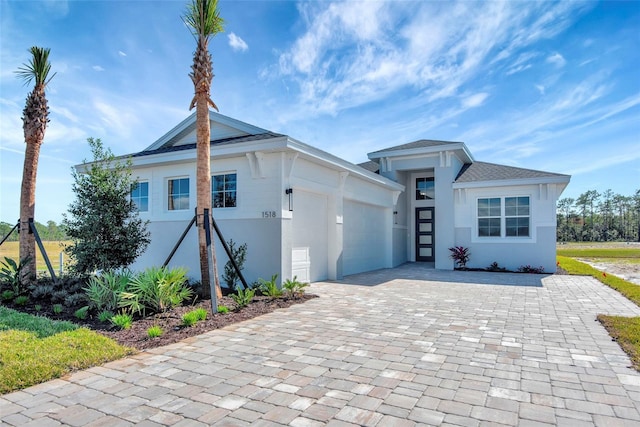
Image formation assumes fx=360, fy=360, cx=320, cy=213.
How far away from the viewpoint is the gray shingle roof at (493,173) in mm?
13133

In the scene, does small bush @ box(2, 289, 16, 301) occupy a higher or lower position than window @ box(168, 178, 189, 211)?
lower

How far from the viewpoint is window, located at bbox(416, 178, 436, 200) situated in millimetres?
16703

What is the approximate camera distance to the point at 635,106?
11977 millimetres

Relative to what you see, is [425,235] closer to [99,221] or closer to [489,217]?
[489,217]

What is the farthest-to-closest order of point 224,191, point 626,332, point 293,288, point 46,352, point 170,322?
point 224,191, point 293,288, point 170,322, point 626,332, point 46,352

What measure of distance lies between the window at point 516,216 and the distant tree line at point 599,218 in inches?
1983

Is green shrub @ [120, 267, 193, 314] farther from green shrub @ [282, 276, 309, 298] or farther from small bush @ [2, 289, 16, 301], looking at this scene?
small bush @ [2, 289, 16, 301]

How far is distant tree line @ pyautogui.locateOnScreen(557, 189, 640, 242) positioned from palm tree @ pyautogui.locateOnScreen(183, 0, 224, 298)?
61.4 meters

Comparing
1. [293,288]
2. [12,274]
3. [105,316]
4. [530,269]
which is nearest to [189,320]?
[105,316]

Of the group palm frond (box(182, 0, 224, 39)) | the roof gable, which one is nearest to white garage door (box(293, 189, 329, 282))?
the roof gable

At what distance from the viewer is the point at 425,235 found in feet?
55.6

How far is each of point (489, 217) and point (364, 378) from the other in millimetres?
12248

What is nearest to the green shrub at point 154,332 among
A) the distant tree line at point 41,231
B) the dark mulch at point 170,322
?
the dark mulch at point 170,322

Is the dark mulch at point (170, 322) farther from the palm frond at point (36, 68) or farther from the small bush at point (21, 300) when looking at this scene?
the palm frond at point (36, 68)
